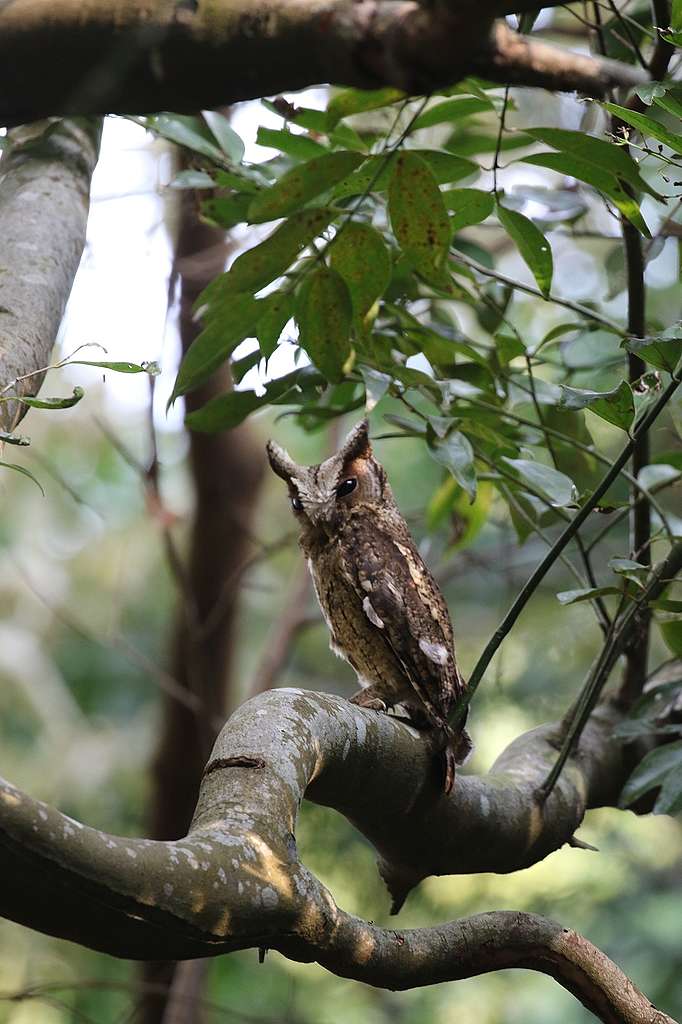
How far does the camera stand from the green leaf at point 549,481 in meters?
1.41

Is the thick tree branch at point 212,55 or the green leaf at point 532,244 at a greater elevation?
the green leaf at point 532,244

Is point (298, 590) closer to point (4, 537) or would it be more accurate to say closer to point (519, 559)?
point (519, 559)

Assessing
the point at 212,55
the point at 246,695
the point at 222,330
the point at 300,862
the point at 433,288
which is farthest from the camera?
the point at 246,695

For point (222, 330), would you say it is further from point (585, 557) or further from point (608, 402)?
point (585, 557)

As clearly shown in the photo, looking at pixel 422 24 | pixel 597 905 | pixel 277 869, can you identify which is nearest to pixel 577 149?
pixel 422 24

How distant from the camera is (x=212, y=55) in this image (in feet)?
1.85

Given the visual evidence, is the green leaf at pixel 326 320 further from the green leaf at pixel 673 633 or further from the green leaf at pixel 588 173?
the green leaf at pixel 673 633

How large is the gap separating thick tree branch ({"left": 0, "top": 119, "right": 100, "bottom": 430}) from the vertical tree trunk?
4.36 ft

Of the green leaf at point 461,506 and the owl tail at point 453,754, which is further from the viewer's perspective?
the green leaf at point 461,506

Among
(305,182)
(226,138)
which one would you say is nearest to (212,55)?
(305,182)

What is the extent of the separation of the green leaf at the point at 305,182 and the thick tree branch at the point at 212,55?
1.19 feet

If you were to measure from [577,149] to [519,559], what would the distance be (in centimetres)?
296

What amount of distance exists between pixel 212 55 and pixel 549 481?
0.96 metres

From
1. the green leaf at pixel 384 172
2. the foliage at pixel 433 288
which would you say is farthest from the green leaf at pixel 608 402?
the green leaf at pixel 384 172
